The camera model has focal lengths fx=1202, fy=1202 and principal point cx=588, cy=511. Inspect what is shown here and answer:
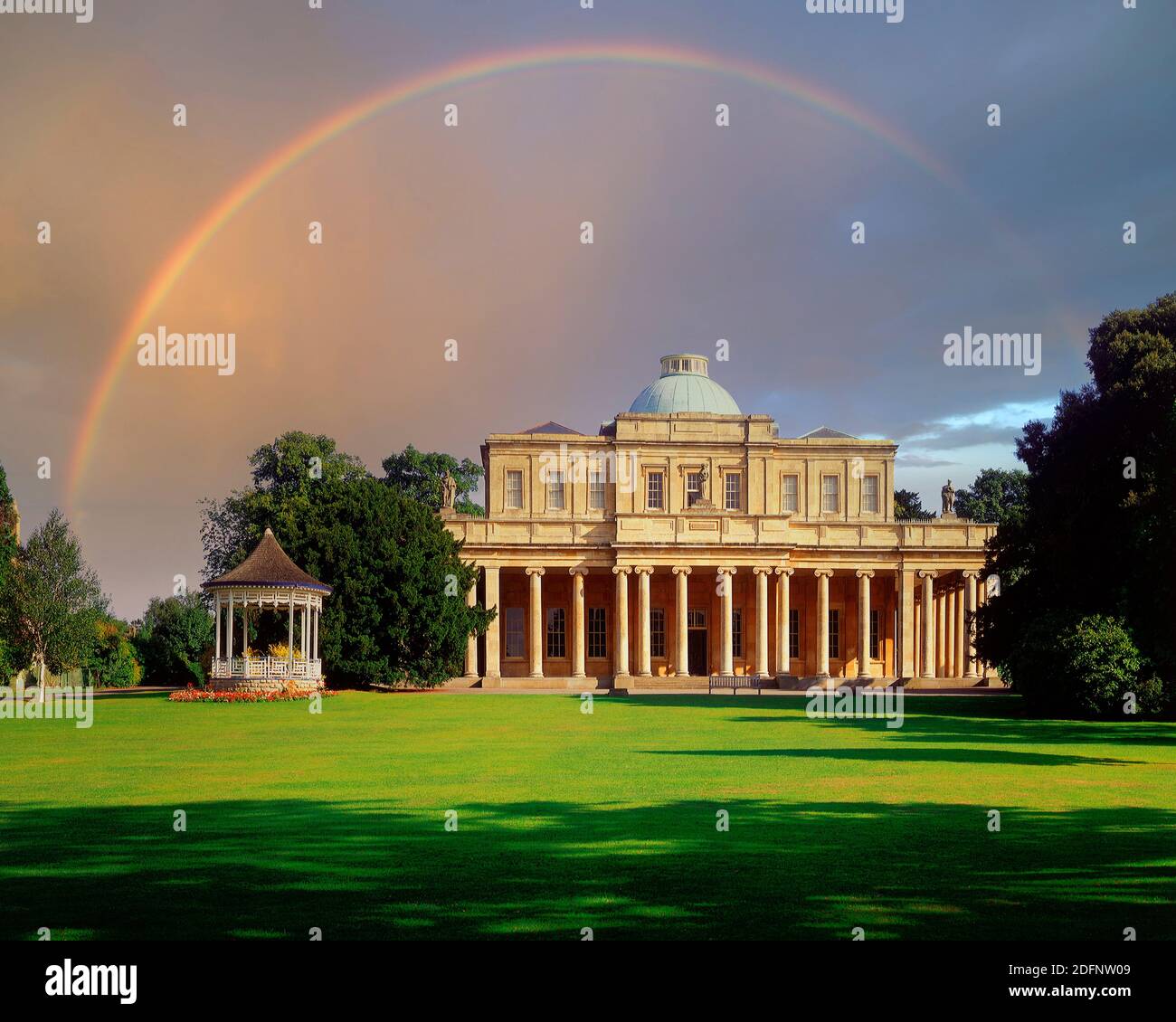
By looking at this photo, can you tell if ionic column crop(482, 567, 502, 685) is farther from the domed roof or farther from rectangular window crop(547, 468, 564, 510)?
the domed roof

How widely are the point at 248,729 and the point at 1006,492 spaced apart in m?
96.7

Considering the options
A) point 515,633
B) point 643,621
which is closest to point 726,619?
point 643,621

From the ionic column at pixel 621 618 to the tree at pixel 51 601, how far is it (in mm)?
31616

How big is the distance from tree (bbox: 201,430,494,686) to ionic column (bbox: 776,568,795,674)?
22244 mm

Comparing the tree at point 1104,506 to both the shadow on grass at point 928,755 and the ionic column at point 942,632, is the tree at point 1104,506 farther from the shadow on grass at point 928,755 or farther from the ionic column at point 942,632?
the ionic column at point 942,632

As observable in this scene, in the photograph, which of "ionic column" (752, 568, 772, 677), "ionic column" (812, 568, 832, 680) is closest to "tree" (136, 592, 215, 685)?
"ionic column" (752, 568, 772, 677)

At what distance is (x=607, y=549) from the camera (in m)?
79.6

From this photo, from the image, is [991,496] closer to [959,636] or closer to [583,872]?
[959,636]

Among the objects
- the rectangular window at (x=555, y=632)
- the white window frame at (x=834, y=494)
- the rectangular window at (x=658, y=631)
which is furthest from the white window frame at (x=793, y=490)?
the rectangular window at (x=555, y=632)

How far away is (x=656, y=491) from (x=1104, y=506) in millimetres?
43810

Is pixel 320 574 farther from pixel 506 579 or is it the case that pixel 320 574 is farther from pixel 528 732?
pixel 528 732

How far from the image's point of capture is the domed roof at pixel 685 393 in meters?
88.8

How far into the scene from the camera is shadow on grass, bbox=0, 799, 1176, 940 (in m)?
9.66
